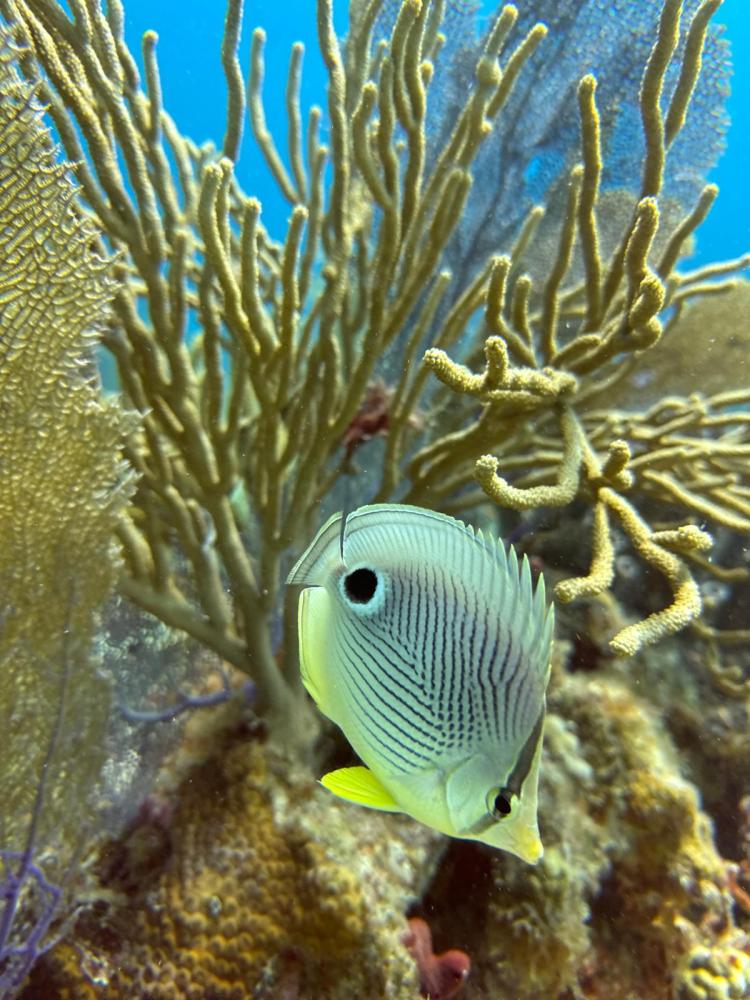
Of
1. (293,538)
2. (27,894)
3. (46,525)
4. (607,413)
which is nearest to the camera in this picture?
(46,525)

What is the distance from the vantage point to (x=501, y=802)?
3.19 ft

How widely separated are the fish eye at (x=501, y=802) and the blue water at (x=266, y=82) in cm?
5649

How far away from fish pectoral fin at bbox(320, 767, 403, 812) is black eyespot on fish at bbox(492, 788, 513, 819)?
0.16 metres

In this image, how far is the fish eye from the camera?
3.19 feet

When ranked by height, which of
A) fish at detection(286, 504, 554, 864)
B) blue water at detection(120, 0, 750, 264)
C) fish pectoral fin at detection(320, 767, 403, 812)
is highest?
blue water at detection(120, 0, 750, 264)

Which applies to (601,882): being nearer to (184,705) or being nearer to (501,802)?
(184,705)

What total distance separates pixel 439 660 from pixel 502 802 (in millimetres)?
216

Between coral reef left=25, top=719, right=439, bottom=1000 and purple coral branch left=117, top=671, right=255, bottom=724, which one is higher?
purple coral branch left=117, top=671, right=255, bottom=724

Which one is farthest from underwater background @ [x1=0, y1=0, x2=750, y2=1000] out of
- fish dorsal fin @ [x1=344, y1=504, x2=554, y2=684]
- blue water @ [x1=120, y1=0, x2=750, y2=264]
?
blue water @ [x1=120, y1=0, x2=750, y2=264]

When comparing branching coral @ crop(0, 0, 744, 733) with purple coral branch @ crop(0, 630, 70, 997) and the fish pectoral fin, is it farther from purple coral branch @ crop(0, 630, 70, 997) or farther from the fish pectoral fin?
the fish pectoral fin

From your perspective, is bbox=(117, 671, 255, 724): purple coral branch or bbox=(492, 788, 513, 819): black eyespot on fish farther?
bbox=(117, 671, 255, 724): purple coral branch

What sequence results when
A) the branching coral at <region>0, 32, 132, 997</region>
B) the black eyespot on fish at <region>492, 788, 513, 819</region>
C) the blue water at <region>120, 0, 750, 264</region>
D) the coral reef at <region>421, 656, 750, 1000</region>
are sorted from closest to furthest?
the black eyespot on fish at <region>492, 788, 513, 819</region>, the branching coral at <region>0, 32, 132, 997</region>, the coral reef at <region>421, 656, 750, 1000</region>, the blue water at <region>120, 0, 750, 264</region>

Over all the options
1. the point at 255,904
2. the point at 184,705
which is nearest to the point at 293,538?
the point at 184,705

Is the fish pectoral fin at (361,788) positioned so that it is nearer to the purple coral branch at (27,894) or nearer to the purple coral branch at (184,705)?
the purple coral branch at (27,894)
